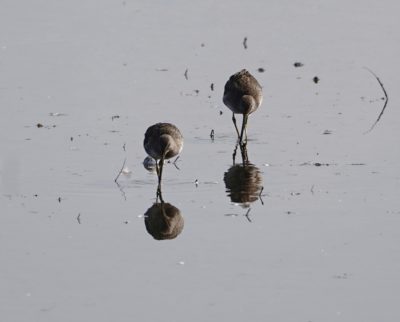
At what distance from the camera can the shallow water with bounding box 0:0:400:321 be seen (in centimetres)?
1071

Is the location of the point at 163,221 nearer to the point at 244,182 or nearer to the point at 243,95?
the point at 244,182

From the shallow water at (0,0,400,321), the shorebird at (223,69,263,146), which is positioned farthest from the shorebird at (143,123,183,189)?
the shorebird at (223,69,263,146)

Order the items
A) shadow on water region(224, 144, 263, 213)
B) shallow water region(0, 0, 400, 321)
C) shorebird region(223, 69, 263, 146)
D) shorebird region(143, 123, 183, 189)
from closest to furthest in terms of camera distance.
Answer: shallow water region(0, 0, 400, 321) → shadow on water region(224, 144, 263, 213) → shorebird region(143, 123, 183, 189) → shorebird region(223, 69, 263, 146)

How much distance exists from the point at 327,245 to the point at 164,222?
6.18 ft

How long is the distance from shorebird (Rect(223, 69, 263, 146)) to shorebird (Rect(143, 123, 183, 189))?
218 centimetres

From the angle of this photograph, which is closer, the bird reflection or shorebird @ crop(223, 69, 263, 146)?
the bird reflection

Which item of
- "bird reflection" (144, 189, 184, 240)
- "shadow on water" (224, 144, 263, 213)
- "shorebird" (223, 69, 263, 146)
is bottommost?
"bird reflection" (144, 189, 184, 240)

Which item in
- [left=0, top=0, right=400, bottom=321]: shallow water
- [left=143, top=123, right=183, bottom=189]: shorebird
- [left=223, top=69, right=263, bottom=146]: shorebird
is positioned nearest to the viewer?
[left=0, top=0, right=400, bottom=321]: shallow water

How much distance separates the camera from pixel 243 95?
17.5 metres

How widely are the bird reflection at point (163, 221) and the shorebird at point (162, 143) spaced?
3.07 feet

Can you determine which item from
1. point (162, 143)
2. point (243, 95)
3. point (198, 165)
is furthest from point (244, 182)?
point (243, 95)

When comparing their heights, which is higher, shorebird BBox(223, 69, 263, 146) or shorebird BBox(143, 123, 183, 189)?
shorebird BBox(223, 69, 263, 146)

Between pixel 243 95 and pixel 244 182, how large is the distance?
309 cm

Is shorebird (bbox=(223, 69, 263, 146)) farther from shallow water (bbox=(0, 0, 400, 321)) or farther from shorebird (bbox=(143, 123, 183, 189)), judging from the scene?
shorebird (bbox=(143, 123, 183, 189))
